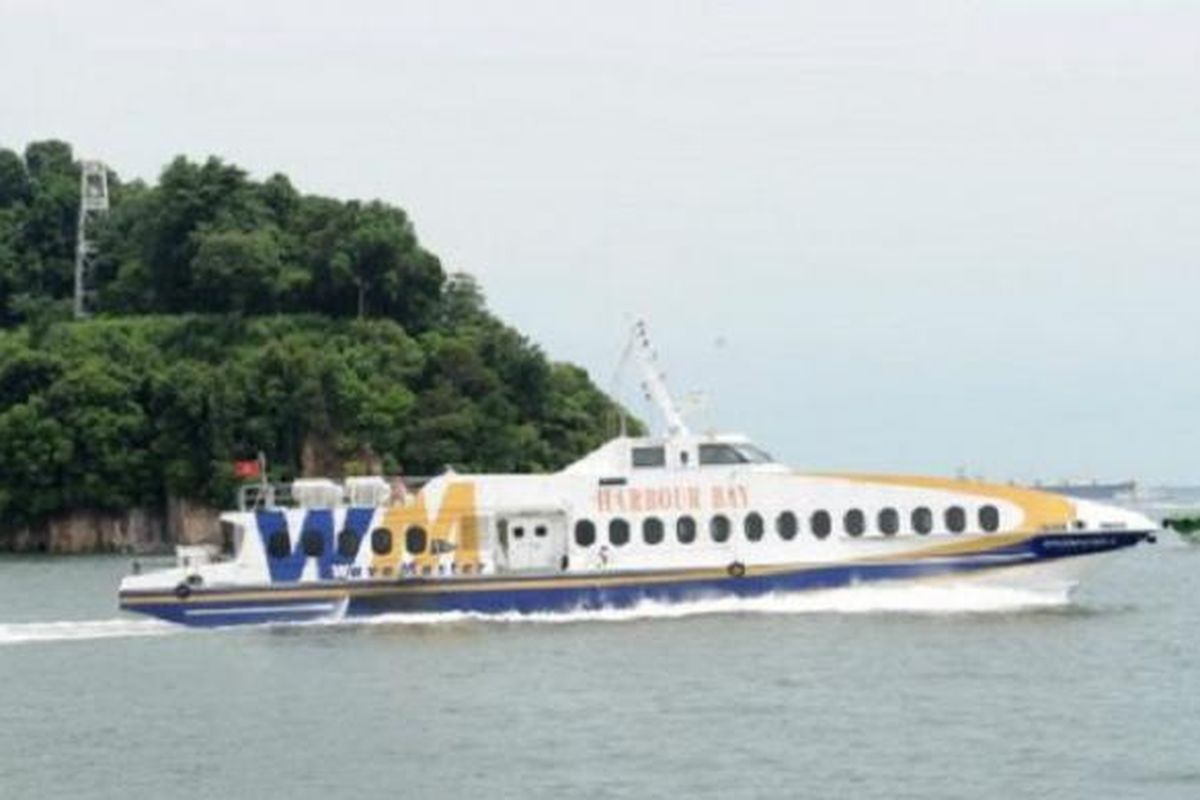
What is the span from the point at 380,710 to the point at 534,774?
19.5 ft

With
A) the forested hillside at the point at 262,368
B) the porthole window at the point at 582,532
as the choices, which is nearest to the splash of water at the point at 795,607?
the porthole window at the point at 582,532

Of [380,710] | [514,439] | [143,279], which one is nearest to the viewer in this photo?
[380,710]

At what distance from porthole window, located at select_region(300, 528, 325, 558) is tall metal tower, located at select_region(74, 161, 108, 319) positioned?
8397 centimetres

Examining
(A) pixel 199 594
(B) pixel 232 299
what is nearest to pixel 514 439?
(B) pixel 232 299

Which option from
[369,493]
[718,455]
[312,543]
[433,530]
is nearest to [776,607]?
[718,455]

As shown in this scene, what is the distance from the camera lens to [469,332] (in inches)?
4641

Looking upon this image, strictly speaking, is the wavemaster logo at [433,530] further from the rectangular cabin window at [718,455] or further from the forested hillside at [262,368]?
the forested hillside at [262,368]

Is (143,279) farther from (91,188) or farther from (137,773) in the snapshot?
(137,773)

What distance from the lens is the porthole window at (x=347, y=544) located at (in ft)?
156

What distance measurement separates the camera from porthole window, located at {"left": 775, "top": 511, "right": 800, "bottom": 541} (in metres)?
47.3

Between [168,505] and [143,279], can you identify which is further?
[143,279]

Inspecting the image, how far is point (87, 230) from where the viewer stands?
→ 13238cm

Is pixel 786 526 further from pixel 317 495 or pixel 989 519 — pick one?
pixel 317 495

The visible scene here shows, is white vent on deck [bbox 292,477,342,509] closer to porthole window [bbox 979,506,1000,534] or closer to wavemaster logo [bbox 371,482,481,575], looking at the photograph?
wavemaster logo [bbox 371,482,481,575]
